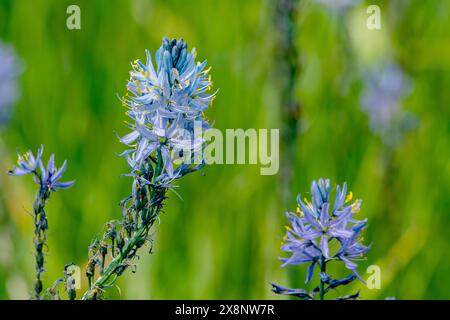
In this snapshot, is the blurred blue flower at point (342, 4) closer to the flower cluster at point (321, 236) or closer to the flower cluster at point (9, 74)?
the flower cluster at point (9, 74)

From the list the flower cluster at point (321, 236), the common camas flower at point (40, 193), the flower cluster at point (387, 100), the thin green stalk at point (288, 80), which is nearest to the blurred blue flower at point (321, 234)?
the flower cluster at point (321, 236)

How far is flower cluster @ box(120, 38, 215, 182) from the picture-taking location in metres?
1.20

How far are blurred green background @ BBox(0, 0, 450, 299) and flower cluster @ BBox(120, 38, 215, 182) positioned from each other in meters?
1.00

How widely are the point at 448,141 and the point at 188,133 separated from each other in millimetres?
A: 1804

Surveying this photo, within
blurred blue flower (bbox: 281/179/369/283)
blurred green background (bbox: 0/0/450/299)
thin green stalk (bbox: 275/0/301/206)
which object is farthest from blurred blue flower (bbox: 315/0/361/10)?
blurred blue flower (bbox: 281/179/369/283)

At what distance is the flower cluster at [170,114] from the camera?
1.20m

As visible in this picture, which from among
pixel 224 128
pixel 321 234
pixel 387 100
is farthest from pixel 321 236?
pixel 387 100

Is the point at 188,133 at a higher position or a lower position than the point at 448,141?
higher

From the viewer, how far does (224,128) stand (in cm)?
248

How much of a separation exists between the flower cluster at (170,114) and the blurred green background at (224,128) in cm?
100

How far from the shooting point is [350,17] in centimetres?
275

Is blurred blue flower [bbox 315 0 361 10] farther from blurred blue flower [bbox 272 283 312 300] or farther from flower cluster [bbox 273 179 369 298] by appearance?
blurred blue flower [bbox 272 283 312 300]
